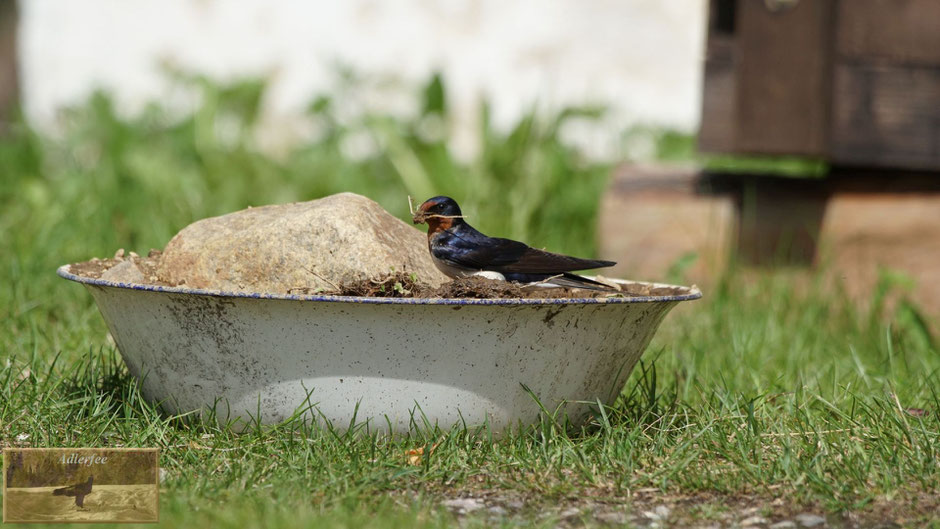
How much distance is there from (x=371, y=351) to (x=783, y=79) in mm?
2458

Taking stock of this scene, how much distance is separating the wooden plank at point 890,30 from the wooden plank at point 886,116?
0.16 ft

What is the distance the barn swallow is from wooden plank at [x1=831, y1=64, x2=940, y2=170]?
195 cm

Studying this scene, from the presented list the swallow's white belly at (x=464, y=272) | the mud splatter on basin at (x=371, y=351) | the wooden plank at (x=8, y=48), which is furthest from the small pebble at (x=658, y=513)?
the wooden plank at (x=8, y=48)

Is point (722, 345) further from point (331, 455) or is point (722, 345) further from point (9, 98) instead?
point (9, 98)

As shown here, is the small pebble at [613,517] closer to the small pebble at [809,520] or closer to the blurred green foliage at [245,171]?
the small pebble at [809,520]

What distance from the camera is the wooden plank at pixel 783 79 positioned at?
393cm

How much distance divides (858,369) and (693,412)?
2.15 feet

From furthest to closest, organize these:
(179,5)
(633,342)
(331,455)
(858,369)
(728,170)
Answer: (179,5)
(728,170)
(858,369)
(633,342)
(331,455)

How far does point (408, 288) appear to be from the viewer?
2.30 meters

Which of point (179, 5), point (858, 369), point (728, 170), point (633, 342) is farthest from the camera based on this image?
point (179, 5)

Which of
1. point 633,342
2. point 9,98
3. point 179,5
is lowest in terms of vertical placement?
point 633,342

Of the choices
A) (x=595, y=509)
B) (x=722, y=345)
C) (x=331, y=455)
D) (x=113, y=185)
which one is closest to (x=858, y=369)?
(x=722, y=345)

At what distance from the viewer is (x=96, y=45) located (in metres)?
6.21

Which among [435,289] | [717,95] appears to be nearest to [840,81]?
[717,95]
